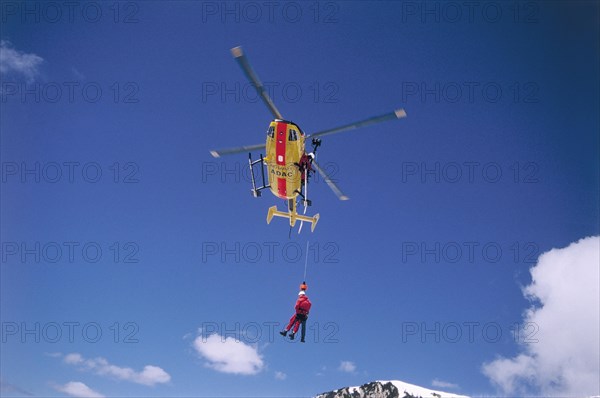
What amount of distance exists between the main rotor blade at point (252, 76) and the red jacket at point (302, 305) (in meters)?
9.50

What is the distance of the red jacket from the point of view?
2266 cm

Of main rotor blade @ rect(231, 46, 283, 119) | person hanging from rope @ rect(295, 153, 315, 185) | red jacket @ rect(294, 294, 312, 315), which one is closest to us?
main rotor blade @ rect(231, 46, 283, 119)

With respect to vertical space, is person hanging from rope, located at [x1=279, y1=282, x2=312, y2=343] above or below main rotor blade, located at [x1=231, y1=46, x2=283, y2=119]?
below

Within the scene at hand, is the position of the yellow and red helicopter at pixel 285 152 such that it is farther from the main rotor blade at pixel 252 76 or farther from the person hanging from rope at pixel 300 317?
the person hanging from rope at pixel 300 317

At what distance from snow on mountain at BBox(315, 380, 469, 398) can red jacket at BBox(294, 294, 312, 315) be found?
170 m

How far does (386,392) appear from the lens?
178m

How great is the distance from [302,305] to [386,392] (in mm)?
174122

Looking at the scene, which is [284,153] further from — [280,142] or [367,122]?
[367,122]

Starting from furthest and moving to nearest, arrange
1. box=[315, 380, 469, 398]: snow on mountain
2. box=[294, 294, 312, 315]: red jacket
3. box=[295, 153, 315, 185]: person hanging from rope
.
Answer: box=[315, 380, 469, 398]: snow on mountain, box=[295, 153, 315, 185]: person hanging from rope, box=[294, 294, 312, 315]: red jacket

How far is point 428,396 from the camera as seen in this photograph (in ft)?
594

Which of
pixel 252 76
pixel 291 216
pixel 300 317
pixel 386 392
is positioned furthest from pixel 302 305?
pixel 386 392

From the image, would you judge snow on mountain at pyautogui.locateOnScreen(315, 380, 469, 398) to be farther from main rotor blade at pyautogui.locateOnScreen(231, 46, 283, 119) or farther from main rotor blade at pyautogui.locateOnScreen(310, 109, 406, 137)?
main rotor blade at pyautogui.locateOnScreen(231, 46, 283, 119)

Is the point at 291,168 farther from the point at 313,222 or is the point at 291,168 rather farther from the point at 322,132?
the point at 313,222

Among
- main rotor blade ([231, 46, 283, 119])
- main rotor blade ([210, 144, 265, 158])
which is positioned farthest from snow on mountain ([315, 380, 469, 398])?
main rotor blade ([231, 46, 283, 119])
